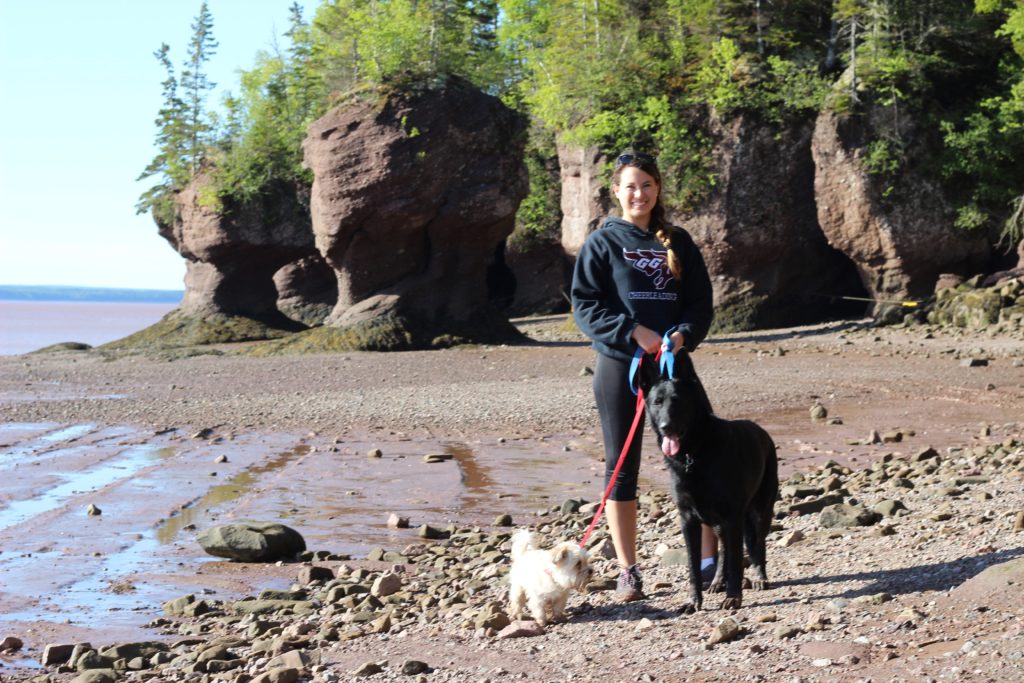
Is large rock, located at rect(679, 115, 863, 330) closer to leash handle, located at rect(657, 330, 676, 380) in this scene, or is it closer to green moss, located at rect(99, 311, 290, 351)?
green moss, located at rect(99, 311, 290, 351)

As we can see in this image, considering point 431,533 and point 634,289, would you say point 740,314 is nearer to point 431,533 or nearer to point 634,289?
point 431,533

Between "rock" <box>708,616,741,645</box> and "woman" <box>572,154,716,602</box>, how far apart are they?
3.05ft

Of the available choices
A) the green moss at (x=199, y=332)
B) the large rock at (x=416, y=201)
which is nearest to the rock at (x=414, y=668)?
the large rock at (x=416, y=201)

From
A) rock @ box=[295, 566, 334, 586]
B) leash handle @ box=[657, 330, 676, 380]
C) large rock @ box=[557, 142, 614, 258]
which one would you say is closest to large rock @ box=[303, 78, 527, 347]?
large rock @ box=[557, 142, 614, 258]

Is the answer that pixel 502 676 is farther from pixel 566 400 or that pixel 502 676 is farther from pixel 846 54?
pixel 846 54

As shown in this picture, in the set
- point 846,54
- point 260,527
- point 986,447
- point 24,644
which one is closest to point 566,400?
point 986,447

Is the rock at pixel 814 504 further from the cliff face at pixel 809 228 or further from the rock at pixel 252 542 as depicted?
the cliff face at pixel 809 228

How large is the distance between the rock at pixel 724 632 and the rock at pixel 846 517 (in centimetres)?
240

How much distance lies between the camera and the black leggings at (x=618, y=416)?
21.4 ft

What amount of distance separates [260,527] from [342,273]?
881 inches

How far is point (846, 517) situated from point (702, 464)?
2288 mm

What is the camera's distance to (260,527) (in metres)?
9.66

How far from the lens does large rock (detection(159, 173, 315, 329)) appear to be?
1490 inches

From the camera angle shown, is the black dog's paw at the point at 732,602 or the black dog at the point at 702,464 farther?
the black dog's paw at the point at 732,602
